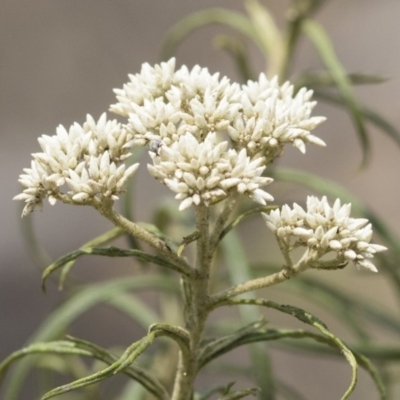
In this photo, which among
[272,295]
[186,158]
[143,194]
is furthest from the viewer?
Answer: [143,194]

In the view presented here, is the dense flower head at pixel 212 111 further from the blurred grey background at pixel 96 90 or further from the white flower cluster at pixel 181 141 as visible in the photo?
the blurred grey background at pixel 96 90

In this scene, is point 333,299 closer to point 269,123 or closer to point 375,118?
point 375,118

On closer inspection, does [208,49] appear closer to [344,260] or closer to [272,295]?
[272,295]

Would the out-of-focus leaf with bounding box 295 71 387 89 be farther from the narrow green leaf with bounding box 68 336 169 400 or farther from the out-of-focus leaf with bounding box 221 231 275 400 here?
the narrow green leaf with bounding box 68 336 169 400

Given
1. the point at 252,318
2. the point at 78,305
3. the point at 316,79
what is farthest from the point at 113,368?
the point at 316,79

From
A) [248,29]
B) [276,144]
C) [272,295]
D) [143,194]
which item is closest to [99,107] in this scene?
[143,194]
